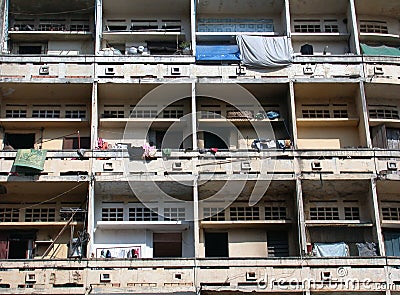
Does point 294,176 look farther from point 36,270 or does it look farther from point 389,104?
point 36,270

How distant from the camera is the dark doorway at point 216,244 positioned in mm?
23766

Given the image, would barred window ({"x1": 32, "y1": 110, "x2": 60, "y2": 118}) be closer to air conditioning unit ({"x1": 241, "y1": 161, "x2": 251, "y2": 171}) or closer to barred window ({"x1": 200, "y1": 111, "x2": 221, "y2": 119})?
barred window ({"x1": 200, "y1": 111, "x2": 221, "y2": 119})

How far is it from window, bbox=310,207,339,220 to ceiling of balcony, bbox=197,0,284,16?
8051mm

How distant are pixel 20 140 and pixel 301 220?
10696 mm

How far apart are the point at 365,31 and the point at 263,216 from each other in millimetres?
8749

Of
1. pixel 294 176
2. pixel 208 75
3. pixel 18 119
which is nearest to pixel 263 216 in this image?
pixel 294 176

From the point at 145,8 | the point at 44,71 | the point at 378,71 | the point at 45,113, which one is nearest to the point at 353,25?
the point at 378,71

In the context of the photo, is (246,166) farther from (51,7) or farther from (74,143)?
(51,7)

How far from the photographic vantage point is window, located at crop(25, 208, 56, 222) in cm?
2381

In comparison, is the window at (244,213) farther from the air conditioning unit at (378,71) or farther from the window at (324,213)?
the air conditioning unit at (378,71)

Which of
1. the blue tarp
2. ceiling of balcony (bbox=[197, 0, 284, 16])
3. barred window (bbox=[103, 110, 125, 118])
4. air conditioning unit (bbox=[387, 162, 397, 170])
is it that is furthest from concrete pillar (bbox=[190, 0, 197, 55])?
air conditioning unit (bbox=[387, 162, 397, 170])

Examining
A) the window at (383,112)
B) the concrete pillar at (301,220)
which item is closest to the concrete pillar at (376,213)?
the concrete pillar at (301,220)

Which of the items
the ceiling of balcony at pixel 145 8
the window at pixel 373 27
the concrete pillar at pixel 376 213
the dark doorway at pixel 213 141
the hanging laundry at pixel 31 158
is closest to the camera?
the concrete pillar at pixel 376 213

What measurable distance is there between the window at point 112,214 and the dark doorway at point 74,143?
255 cm
